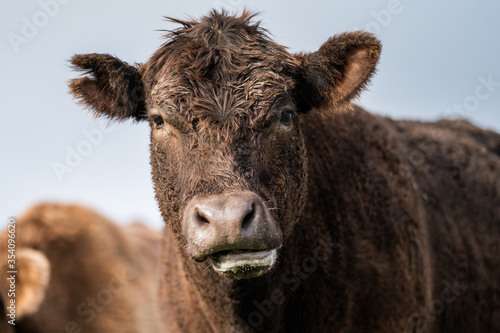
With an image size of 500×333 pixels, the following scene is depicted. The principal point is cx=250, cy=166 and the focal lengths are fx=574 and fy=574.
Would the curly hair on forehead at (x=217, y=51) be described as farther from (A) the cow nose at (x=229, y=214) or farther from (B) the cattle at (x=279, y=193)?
(A) the cow nose at (x=229, y=214)

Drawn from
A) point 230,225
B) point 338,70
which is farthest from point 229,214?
point 338,70

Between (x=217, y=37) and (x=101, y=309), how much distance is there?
5.57m

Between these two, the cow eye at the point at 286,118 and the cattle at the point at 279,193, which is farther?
the cow eye at the point at 286,118

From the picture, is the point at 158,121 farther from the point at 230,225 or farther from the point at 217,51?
the point at 230,225

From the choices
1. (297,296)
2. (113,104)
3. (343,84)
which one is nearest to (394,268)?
(297,296)

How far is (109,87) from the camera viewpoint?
4.43 metres

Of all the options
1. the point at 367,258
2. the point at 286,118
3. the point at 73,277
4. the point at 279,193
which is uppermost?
the point at 73,277

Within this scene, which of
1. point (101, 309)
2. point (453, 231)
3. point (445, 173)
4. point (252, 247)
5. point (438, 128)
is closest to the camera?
point (252, 247)

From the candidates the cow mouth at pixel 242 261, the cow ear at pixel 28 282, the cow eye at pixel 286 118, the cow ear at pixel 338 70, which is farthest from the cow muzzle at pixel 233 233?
the cow ear at pixel 28 282

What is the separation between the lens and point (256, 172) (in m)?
3.61

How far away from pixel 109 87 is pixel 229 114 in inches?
48.9

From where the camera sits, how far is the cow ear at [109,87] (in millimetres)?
4266

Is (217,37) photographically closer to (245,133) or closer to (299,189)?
Result: (245,133)

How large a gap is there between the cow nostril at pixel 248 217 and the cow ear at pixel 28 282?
5073mm
